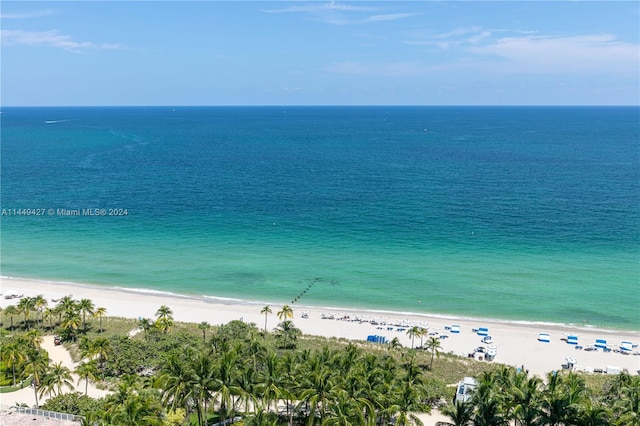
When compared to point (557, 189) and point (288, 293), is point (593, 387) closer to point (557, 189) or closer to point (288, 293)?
point (288, 293)

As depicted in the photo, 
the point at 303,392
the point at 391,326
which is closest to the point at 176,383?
the point at 303,392

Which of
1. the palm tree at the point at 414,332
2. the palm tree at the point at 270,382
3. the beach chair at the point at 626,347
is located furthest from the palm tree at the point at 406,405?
the beach chair at the point at 626,347

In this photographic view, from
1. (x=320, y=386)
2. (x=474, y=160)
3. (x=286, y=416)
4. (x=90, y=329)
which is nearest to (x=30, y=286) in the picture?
(x=90, y=329)

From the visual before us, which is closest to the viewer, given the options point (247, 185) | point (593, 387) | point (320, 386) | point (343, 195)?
point (320, 386)

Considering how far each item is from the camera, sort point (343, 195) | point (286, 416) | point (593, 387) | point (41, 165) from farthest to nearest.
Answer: point (41, 165), point (343, 195), point (593, 387), point (286, 416)

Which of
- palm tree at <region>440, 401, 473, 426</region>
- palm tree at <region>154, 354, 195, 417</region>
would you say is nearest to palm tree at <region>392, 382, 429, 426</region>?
palm tree at <region>440, 401, 473, 426</region>

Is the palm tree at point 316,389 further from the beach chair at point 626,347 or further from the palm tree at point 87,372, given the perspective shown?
the beach chair at point 626,347

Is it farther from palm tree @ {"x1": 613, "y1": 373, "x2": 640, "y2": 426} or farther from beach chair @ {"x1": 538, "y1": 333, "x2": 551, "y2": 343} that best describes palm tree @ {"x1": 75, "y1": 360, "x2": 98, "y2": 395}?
beach chair @ {"x1": 538, "y1": 333, "x2": 551, "y2": 343}
